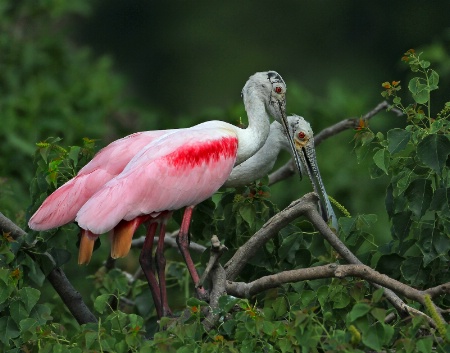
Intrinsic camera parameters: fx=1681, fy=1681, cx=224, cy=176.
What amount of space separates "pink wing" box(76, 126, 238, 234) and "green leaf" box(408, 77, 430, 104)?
1.12m

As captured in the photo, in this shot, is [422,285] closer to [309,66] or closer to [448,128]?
[448,128]

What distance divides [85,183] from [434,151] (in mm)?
1500

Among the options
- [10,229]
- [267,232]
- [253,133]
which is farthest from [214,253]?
[253,133]

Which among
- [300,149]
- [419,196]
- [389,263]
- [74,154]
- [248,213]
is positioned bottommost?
[389,263]

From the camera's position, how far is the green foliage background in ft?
19.3

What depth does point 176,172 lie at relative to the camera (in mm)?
7027

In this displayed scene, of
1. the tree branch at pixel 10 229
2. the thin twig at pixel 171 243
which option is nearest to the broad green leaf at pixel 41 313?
the tree branch at pixel 10 229

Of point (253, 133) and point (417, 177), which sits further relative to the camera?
point (253, 133)

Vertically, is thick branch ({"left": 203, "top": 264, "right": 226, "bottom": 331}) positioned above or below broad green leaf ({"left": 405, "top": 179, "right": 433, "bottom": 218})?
below

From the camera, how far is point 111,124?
11.9 m

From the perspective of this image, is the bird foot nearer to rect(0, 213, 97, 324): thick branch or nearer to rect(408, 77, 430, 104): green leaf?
rect(0, 213, 97, 324): thick branch

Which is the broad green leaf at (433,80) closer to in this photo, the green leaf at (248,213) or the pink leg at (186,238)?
the green leaf at (248,213)

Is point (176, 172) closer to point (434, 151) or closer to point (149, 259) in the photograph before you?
point (149, 259)

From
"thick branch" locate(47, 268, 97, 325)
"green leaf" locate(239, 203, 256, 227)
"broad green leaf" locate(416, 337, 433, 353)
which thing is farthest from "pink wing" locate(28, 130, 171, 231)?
"broad green leaf" locate(416, 337, 433, 353)
